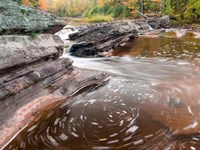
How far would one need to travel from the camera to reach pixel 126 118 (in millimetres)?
5625

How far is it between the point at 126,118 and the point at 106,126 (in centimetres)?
64

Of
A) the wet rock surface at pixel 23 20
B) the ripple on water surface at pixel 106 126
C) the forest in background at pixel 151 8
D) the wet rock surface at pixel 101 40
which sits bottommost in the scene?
the ripple on water surface at pixel 106 126

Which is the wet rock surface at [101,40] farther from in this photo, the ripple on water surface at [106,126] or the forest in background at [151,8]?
the forest in background at [151,8]

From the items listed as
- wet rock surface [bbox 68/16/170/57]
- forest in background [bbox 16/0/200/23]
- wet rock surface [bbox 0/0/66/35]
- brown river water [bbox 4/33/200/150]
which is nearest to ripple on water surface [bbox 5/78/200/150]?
brown river water [bbox 4/33/200/150]

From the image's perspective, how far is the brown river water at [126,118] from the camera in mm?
4645

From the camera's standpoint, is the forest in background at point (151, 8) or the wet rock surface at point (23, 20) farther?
the forest in background at point (151, 8)

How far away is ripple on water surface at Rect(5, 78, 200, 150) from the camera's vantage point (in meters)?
4.59

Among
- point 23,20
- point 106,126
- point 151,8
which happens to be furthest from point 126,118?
point 151,8

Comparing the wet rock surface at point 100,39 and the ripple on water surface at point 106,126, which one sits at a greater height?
the wet rock surface at point 100,39

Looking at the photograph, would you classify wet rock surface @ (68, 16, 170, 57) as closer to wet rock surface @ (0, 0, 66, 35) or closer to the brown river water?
the brown river water

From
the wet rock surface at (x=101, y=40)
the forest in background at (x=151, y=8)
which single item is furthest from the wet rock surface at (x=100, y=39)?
the forest in background at (x=151, y=8)

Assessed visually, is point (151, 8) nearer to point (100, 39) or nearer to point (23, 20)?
point (100, 39)

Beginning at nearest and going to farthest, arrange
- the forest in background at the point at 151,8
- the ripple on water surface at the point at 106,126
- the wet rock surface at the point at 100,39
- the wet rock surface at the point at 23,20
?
the ripple on water surface at the point at 106,126 → the wet rock surface at the point at 23,20 → the wet rock surface at the point at 100,39 → the forest in background at the point at 151,8

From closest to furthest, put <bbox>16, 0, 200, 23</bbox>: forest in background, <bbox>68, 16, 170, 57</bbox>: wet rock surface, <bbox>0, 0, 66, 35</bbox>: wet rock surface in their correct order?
1. <bbox>0, 0, 66, 35</bbox>: wet rock surface
2. <bbox>68, 16, 170, 57</bbox>: wet rock surface
3. <bbox>16, 0, 200, 23</bbox>: forest in background
